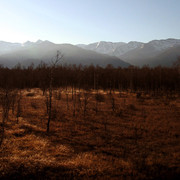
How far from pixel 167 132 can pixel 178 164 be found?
934 centimetres

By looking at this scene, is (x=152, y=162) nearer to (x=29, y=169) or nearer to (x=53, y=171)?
(x=53, y=171)

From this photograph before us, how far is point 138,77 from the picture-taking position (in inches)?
2948

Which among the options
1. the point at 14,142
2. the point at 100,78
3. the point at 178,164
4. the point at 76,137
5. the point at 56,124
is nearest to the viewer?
the point at 178,164

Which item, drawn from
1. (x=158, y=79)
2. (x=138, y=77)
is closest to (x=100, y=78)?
(x=138, y=77)

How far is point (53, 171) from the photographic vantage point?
905 centimetres

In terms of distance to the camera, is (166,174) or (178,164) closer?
(166,174)

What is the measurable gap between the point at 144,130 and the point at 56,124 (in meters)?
14.1

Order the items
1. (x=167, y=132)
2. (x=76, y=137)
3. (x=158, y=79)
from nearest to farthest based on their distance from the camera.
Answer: (x=76, y=137) → (x=167, y=132) → (x=158, y=79)

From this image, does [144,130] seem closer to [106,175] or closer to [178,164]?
[178,164]

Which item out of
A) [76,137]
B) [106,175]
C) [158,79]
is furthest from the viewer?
[158,79]

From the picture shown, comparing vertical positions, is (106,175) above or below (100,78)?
below

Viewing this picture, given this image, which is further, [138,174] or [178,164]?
[178,164]

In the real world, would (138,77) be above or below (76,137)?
above

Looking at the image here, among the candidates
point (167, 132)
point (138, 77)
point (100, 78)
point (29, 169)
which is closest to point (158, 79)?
point (138, 77)
